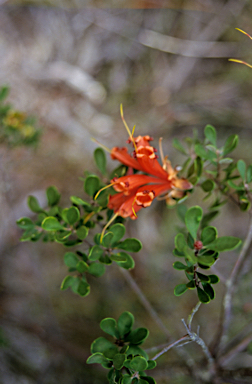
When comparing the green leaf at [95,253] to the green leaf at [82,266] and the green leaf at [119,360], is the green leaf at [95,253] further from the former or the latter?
the green leaf at [119,360]

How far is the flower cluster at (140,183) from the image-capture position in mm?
1074

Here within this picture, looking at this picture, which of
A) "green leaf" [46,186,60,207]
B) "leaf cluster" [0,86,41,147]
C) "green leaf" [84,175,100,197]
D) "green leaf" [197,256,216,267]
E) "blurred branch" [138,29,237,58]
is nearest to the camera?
"green leaf" [197,256,216,267]

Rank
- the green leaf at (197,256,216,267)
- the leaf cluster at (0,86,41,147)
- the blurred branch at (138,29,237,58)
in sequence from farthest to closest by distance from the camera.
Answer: the blurred branch at (138,29,237,58) < the leaf cluster at (0,86,41,147) < the green leaf at (197,256,216,267)

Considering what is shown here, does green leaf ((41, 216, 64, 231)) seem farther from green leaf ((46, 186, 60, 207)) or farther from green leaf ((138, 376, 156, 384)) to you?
green leaf ((138, 376, 156, 384))

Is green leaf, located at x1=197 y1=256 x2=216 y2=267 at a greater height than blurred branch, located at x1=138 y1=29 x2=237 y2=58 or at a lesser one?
lesser

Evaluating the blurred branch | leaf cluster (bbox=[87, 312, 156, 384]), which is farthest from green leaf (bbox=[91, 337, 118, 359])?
the blurred branch

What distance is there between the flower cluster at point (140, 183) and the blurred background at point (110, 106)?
1.43 meters

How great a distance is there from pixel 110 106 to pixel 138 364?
102 inches

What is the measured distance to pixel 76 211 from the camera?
103 centimetres

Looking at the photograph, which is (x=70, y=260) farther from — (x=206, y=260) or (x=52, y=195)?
(x=206, y=260)

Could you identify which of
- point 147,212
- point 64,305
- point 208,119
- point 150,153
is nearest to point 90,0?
point 208,119

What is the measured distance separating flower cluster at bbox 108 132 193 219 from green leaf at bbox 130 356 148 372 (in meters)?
0.48

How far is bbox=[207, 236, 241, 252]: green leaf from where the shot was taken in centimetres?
87

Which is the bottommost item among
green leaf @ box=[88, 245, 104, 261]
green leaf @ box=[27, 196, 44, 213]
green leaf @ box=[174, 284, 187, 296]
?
green leaf @ box=[174, 284, 187, 296]
